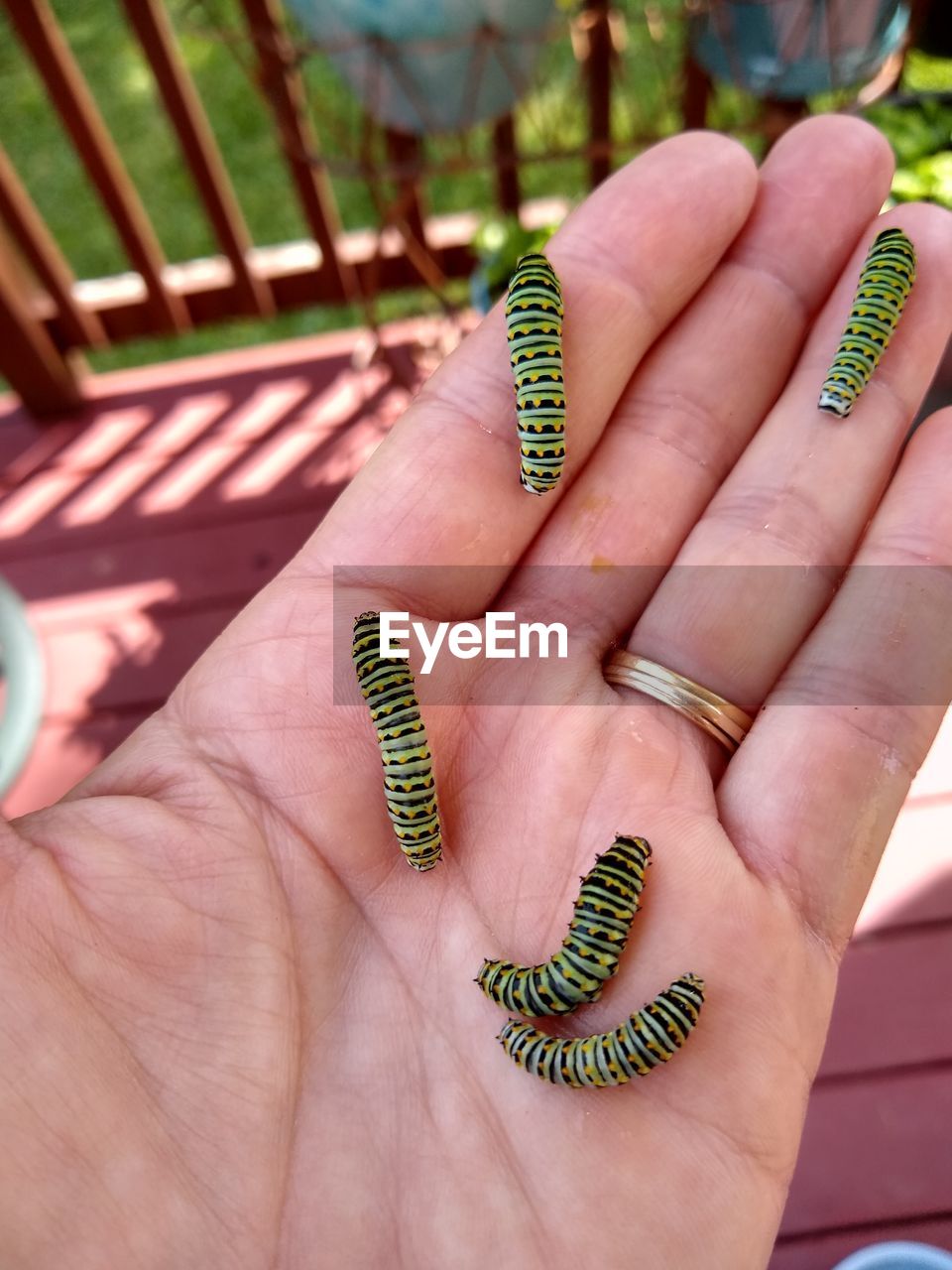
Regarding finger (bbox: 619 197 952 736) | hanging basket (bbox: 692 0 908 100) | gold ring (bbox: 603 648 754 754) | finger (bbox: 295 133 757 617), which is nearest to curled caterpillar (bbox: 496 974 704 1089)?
gold ring (bbox: 603 648 754 754)

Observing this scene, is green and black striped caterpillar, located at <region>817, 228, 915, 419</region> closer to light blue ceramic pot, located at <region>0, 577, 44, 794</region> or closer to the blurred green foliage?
the blurred green foliage

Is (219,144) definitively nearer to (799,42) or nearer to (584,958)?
(799,42)

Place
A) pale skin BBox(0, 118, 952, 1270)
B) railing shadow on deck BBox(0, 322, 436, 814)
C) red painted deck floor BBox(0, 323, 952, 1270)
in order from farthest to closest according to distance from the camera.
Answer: railing shadow on deck BBox(0, 322, 436, 814), red painted deck floor BBox(0, 323, 952, 1270), pale skin BBox(0, 118, 952, 1270)

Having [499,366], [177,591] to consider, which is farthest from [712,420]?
[177,591]

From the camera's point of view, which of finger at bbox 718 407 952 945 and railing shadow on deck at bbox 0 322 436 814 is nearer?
finger at bbox 718 407 952 945

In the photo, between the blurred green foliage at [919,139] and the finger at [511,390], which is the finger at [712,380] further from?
the blurred green foliage at [919,139]

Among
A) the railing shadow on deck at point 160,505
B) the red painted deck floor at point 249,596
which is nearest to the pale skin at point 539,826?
the red painted deck floor at point 249,596
